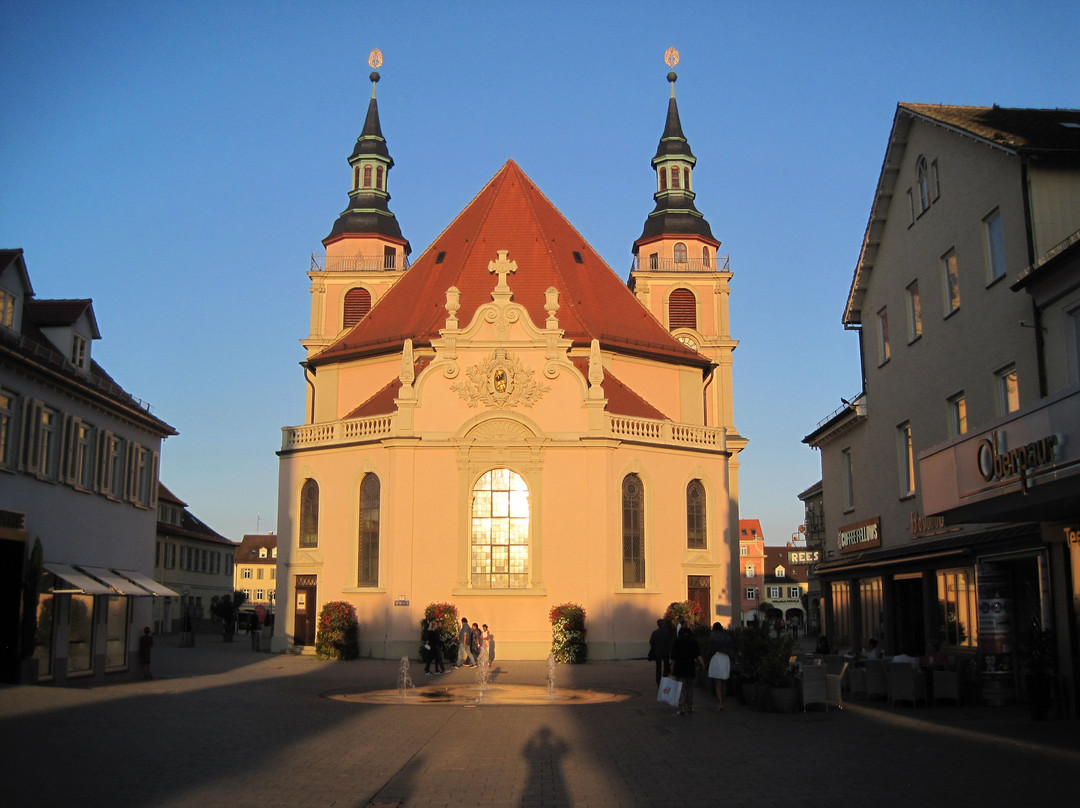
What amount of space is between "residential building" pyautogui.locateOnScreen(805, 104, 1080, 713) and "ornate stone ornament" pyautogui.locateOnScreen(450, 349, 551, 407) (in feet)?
36.2

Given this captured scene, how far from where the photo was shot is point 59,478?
25406mm

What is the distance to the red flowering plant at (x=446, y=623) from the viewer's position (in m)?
35.1

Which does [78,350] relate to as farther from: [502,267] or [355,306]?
[355,306]

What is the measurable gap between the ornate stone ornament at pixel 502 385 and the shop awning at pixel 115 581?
549 inches

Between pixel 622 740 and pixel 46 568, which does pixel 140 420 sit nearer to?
pixel 46 568

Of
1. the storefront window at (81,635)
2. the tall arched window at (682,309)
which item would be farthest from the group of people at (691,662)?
the tall arched window at (682,309)

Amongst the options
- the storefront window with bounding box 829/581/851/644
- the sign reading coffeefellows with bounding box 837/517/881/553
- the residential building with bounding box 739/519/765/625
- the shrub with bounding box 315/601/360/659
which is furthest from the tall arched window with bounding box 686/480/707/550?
the residential building with bounding box 739/519/765/625

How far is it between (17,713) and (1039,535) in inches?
683

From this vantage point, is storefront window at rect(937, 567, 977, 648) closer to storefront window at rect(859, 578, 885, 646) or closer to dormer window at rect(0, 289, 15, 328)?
storefront window at rect(859, 578, 885, 646)

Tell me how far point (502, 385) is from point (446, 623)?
27.9 ft

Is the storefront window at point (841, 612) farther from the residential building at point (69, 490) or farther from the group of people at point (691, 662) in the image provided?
the residential building at point (69, 490)

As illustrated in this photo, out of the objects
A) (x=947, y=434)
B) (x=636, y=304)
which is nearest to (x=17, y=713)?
(x=947, y=434)

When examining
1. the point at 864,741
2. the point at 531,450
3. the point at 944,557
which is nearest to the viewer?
the point at 864,741

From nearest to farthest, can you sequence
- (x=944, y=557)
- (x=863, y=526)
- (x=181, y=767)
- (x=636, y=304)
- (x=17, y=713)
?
1. (x=181, y=767)
2. (x=17, y=713)
3. (x=944, y=557)
4. (x=863, y=526)
5. (x=636, y=304)
